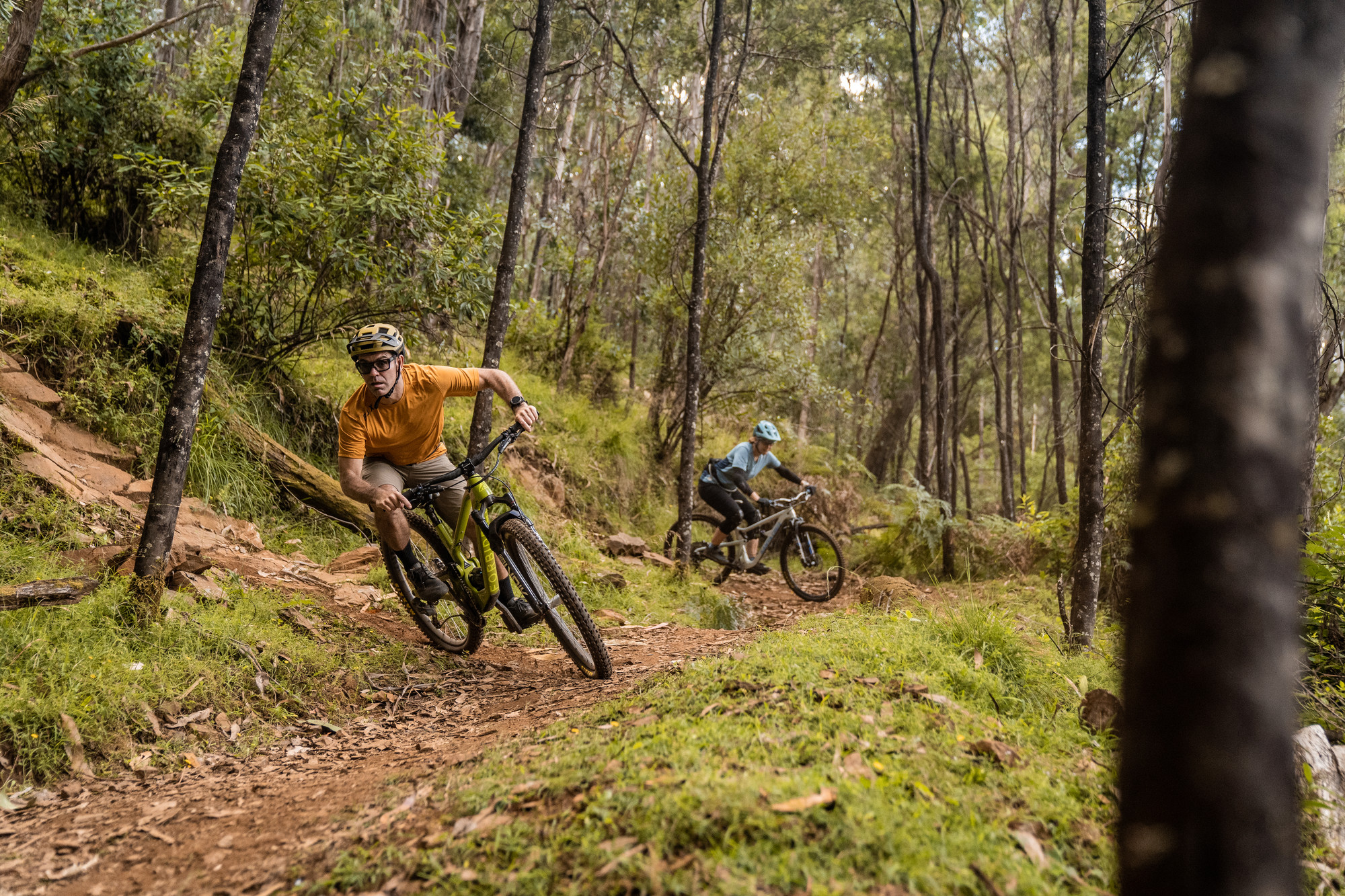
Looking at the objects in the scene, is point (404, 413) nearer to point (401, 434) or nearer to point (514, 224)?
point (401, 434)

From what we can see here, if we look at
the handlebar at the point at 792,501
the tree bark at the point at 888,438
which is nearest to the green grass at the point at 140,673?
the handlebar at the point at 792,501

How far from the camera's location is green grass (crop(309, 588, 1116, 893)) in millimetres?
2076

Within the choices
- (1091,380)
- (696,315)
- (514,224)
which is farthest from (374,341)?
(696,315)

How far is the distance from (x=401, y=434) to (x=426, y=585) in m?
1.07

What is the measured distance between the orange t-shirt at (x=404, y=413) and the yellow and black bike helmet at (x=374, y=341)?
0.22m

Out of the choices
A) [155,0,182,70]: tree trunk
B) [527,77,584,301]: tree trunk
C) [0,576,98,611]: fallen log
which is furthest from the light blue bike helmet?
[155,0,182,70]: tree trunk

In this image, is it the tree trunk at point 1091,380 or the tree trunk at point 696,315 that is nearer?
the tree trunk at point 1091,380

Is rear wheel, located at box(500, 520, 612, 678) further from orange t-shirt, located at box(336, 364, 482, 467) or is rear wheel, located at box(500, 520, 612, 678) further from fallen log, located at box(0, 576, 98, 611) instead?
fallen log, located at box(0, 576, 98, 611)

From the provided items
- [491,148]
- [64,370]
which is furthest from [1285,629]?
[491,148]

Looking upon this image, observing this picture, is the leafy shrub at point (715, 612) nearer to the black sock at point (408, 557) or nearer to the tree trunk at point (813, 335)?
the black sock at point (408, 557)

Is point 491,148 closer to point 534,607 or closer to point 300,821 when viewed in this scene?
point 534,607

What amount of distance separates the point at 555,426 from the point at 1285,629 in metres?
11.7

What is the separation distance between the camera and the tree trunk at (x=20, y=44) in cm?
573

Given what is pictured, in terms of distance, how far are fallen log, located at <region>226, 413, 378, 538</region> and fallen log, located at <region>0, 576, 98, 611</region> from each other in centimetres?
337
